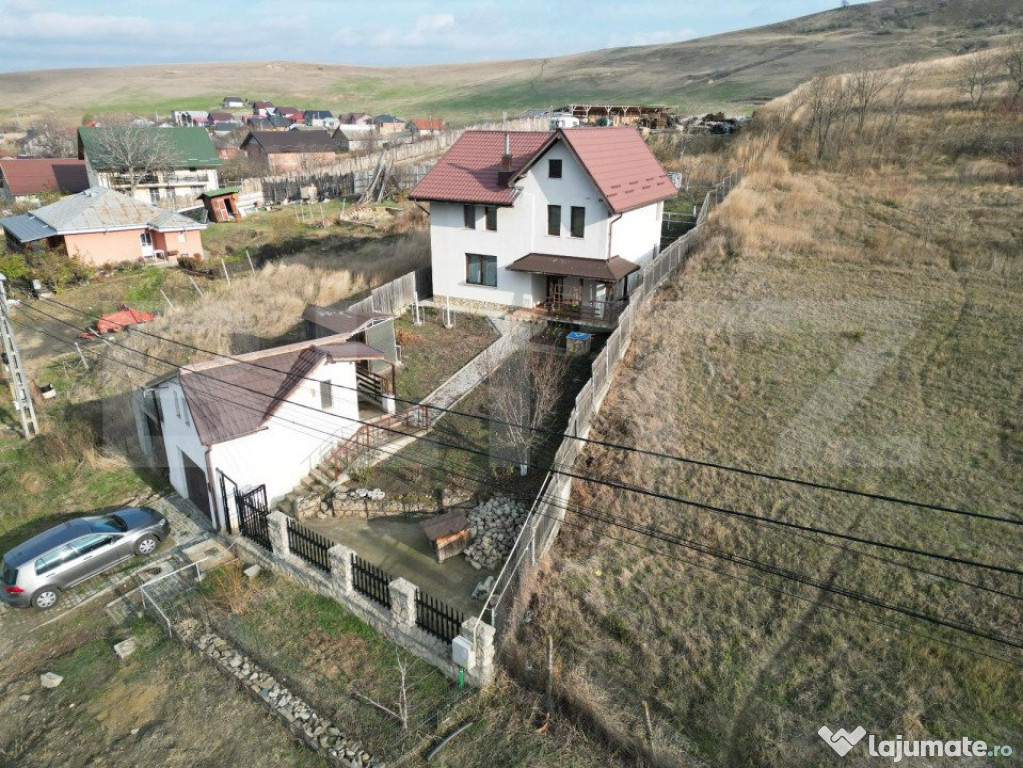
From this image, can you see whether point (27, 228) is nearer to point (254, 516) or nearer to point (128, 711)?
point (254, 516)

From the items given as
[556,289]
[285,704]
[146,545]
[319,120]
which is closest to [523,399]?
[556,289]

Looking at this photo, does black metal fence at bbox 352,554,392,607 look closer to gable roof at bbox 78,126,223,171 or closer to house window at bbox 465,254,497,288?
house window at bbox 465,254,497,288

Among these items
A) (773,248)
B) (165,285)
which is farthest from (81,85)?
(773,248)

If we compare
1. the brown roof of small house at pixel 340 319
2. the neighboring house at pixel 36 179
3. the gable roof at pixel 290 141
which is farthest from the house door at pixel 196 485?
the gable roof at pixel 290 141

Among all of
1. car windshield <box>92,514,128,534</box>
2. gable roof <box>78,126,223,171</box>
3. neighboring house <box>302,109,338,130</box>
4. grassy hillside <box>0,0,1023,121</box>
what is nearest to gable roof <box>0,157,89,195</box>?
gable roof <box>78,126,223,171</box>

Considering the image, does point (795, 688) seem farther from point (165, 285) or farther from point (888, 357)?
point (165, 285)
